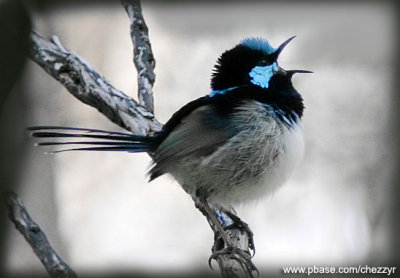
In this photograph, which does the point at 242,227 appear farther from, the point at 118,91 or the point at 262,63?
the point at 118,91

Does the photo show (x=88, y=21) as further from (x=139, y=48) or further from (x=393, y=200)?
(x=393, y=200)

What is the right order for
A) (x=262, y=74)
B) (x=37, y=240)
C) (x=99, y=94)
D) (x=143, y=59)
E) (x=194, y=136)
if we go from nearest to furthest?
(x=37, y=240) → (x=194, y=136) → (x=262, y=74) → (x=99, y=94) → (x=143, y=59)

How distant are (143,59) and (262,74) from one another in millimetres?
503

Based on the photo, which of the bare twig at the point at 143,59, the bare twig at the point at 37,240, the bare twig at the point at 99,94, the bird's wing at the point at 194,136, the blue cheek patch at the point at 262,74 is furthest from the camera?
the bare twig at the point at 143,59

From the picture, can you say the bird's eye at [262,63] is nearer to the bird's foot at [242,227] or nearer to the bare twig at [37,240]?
the bird's foot at [242,227]

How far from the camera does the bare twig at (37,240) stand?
138 cm

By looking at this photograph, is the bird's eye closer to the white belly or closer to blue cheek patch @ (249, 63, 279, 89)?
blue cheek patch @ (249, 63, 279, 89)

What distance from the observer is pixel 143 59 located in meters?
2.01

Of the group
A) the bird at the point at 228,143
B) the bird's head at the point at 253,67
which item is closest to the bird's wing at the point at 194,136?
the bird at the point at 228,143

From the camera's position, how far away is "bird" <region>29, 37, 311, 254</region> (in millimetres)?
1573

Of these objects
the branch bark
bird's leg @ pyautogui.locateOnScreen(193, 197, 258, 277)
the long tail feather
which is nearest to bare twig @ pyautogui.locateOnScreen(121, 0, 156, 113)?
the branch bark

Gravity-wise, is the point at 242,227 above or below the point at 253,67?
below

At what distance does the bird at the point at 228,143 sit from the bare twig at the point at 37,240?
0.22 meters

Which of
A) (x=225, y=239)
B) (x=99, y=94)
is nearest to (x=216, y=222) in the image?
(x=225, y=239)
